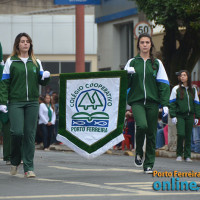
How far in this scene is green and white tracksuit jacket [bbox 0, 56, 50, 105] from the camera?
1080cm

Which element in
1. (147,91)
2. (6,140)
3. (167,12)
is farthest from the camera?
→ (167,12)

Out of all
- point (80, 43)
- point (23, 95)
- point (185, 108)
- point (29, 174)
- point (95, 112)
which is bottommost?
point (29, 174)

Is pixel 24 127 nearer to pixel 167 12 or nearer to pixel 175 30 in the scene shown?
pixel 167 12

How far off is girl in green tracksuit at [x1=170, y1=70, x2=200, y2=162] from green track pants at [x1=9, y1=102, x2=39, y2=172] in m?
5.84

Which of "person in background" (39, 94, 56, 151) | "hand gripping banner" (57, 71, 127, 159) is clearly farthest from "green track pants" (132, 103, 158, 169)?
"person in background" (39, 94, 56, 151)

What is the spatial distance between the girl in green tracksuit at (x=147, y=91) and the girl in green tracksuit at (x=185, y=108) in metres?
4.87

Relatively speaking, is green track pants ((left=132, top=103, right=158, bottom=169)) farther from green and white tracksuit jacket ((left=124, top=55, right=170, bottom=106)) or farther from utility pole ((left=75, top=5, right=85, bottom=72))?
utility pole ((left=75, top=5, right=85, bottom=72))

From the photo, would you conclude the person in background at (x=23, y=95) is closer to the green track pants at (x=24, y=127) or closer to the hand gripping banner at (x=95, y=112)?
the green track pants at (x=24, y=127)

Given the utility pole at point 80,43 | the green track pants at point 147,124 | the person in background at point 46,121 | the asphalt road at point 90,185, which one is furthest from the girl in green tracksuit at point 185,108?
the utility pole at point 80,43

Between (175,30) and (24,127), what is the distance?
12.3 m

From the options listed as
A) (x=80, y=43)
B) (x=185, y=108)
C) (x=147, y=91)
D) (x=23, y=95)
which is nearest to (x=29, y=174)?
(x=23, y=95)

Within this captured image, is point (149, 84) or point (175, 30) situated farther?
point (175, 30)

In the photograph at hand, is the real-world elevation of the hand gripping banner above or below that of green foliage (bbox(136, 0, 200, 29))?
below

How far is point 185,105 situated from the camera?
16312 mm
